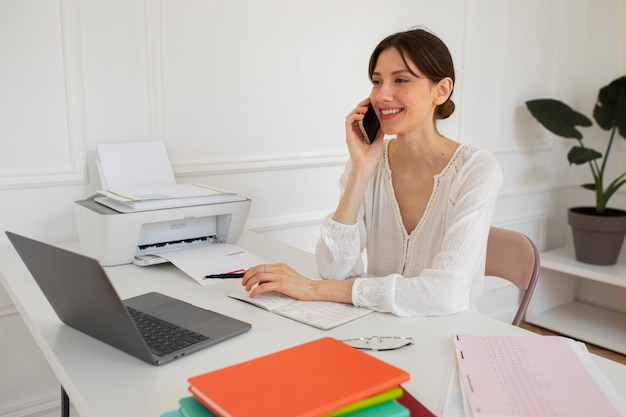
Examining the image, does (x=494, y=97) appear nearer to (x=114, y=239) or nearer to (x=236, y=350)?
(x=114, y=239)

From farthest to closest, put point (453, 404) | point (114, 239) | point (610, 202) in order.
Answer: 1. point (610, 202)
2. point (114, 239)
3. point (453, 404)

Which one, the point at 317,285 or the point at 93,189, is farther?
the point at 93,189

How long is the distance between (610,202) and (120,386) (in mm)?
3385

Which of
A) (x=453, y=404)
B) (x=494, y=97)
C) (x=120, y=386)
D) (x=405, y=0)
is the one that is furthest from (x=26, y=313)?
(x=494, y=97)

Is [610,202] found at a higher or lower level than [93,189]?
lower

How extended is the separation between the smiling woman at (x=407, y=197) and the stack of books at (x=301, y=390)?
0.47 meters

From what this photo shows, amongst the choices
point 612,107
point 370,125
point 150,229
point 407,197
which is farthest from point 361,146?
point 612,107

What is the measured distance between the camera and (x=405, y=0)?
269 cm

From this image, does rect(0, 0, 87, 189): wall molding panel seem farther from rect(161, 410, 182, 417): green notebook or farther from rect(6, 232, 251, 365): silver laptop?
rect(161, 410, 182, 417): green notebook

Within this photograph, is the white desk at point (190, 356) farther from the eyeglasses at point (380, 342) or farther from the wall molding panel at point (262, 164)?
the wall molding panel at point (262, 164)

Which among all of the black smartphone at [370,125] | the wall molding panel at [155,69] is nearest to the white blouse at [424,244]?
the black smartphone at [370,125]

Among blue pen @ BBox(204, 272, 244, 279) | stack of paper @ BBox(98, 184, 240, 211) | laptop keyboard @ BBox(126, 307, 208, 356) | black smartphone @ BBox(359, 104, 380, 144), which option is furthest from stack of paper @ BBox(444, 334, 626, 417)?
stack of paper @ BBox(98, 184, 240, 211)

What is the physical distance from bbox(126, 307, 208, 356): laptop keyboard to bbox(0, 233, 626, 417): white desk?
0.03 m

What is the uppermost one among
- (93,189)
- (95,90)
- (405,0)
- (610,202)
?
(405,0)
